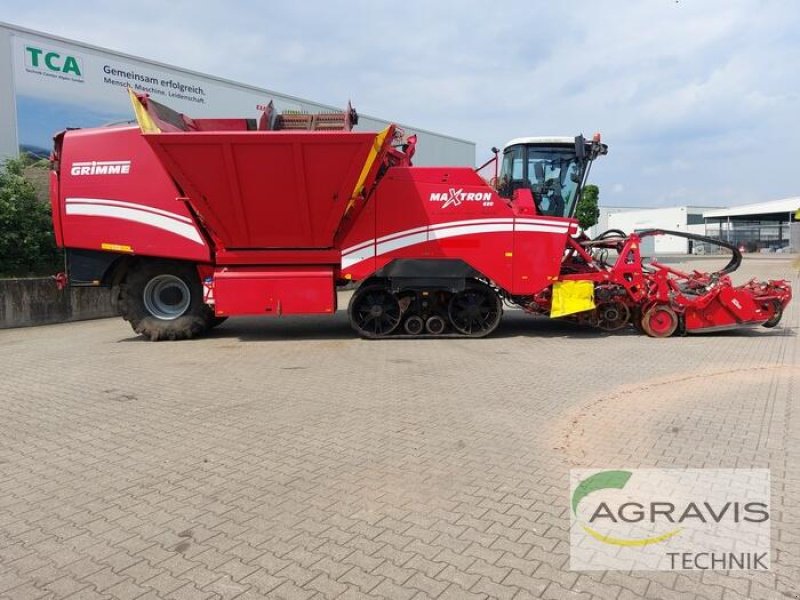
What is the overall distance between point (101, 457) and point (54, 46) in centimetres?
1626

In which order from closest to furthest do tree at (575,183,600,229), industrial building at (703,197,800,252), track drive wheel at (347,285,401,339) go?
1. track drive wheel at (347,285,401,339)
2. tree at (575,183,600,229)
3. industrial building at (703,197,800,252)

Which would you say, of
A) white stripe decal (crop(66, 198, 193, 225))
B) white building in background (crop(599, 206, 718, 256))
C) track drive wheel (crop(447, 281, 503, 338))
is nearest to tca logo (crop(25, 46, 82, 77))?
white stripe decal (crop(66, 198, 193, 225))

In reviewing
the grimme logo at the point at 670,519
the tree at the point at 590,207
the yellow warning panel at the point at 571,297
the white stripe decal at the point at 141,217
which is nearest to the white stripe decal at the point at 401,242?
the yellow warning panel at the point at 571,297

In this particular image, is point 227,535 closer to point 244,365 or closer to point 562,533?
point 562,533

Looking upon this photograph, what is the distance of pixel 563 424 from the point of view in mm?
5043

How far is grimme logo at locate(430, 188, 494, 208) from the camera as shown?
9.38 meters

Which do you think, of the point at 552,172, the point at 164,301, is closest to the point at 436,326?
the point at 552,172

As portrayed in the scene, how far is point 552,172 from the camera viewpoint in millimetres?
10453

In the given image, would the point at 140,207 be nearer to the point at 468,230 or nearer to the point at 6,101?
the point at 468,230

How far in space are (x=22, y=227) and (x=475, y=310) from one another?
10109 millimetres

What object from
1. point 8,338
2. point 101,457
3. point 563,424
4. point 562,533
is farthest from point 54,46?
point 562,533

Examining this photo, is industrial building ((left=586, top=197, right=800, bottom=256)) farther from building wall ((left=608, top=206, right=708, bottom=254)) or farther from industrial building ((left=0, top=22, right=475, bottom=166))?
industrial building ((left=0, top=22, right=475, bottom=166))

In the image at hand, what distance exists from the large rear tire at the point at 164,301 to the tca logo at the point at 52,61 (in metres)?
10.2

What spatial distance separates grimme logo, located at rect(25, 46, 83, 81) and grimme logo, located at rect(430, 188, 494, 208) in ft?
43.1
